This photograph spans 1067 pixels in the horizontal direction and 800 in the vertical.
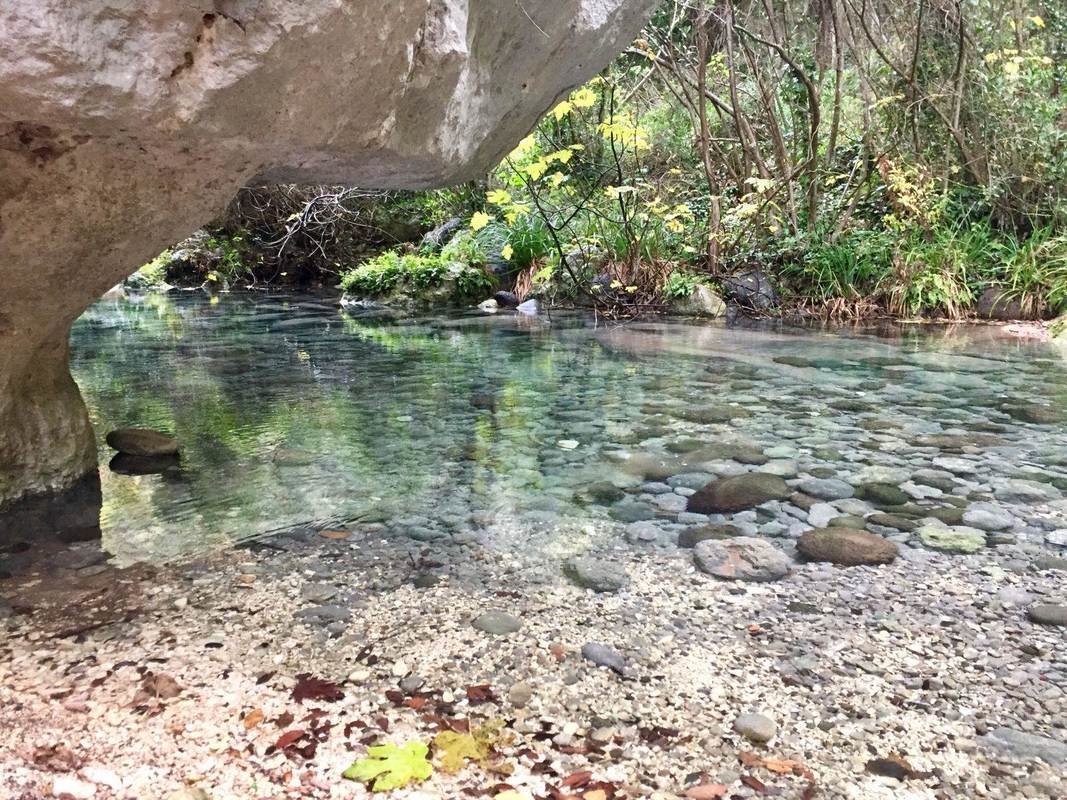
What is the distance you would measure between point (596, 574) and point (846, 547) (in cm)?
78

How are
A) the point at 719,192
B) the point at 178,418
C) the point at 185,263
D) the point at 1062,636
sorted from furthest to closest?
the point at 185,263, the point at 719,192, the point at 178,418, the point at 1062,636

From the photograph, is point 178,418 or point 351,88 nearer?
point 351,88

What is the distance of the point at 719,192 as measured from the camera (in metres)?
9.88

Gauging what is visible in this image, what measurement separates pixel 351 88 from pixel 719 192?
8.82 metres

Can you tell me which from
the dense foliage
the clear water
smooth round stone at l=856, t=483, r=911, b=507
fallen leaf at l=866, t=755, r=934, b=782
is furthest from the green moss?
fallen leaf at l=866, t=755, r=934, b=782

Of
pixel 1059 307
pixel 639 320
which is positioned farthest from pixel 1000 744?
pixel 1059 307

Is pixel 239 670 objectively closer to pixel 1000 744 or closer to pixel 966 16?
pixel 1000 744

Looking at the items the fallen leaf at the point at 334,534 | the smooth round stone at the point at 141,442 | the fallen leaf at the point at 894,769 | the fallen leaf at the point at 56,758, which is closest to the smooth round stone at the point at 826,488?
the fallen leaf at the point at 894,769

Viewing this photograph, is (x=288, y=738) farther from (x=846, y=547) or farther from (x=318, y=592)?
(x=846, y=547)

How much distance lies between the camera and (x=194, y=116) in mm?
1630

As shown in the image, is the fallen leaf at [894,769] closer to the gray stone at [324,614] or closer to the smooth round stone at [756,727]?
the smooth round stone at [756,727]

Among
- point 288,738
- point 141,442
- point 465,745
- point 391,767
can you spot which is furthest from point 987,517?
point 141,442

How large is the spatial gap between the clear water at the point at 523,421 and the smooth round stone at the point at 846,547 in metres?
0.18

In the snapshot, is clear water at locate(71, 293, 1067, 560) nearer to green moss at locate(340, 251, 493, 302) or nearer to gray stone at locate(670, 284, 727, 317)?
gray stone at locate(670, 284, 727, 317)
